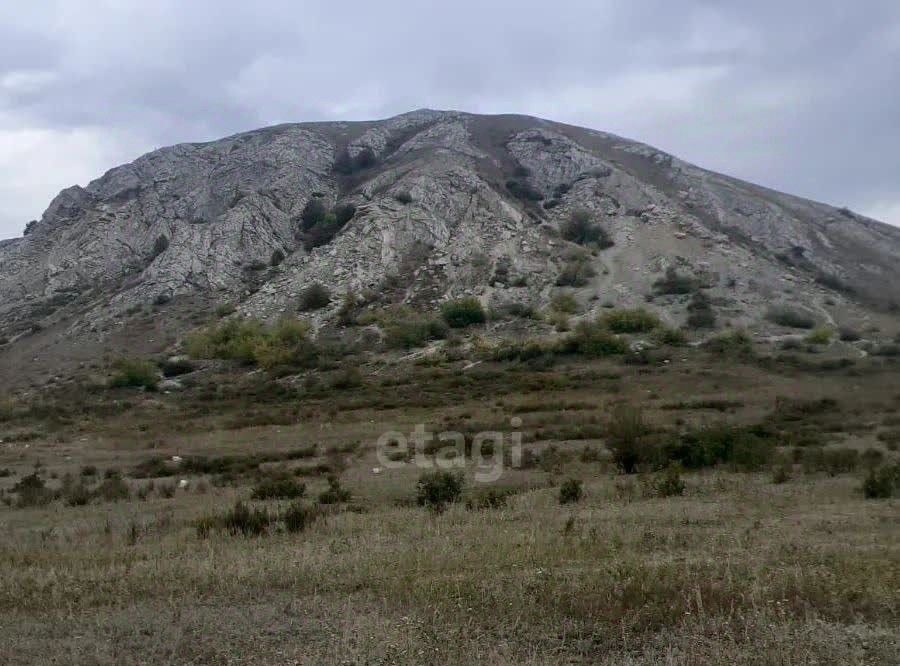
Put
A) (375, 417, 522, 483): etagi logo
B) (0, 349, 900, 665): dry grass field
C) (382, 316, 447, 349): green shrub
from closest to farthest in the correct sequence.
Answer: (0, 349, 900, 665): dry grass field, (375, 417, 522, 483): etagi logo, (382, 316, 447, 349): green shrub

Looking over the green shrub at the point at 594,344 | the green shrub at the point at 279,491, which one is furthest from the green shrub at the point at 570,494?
the green shrub at the point at 594,344

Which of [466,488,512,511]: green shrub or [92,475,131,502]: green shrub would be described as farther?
[92,475,131,502]: green shrub

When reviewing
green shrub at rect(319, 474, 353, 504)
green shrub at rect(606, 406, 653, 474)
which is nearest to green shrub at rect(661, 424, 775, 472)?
green shrub at rect(606, 406, 653, 474)


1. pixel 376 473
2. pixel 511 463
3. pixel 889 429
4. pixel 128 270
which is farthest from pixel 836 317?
pixel 128 270

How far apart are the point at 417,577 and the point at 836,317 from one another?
1559 inches

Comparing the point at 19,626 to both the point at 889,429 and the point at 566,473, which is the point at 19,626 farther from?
the point at 889,429

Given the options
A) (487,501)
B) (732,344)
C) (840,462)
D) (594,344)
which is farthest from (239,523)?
(732,344)

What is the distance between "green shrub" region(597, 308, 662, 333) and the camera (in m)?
42.9

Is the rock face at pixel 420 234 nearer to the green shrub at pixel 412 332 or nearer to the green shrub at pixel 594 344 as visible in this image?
the green shrub at pixel 412 332

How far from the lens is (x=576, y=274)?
51156mm

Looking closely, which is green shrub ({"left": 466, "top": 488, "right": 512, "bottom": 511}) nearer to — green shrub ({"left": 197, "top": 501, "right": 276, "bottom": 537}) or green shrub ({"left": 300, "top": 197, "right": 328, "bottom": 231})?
green shrub ({"left": 197, "top": 501, "right": 276, "bottom": 537})

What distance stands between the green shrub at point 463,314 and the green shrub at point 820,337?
58.4ft

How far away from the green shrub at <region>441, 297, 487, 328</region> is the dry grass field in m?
22.9

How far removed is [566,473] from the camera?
53.7 ft
